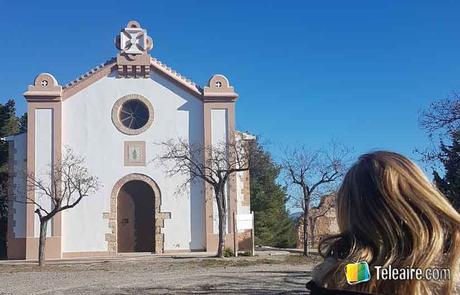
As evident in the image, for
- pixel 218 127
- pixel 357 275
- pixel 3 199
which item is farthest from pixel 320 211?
pixel 357 275

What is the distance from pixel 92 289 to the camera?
1285cm

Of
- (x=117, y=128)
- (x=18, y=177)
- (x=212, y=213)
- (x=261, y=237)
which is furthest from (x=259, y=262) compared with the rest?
(x=261, y=237)

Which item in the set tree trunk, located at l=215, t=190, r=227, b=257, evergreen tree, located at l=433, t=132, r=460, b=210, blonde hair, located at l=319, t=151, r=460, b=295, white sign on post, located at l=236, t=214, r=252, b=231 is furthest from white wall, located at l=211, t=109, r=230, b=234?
blonde hair, located at l=319, t=151, r=460, b=295

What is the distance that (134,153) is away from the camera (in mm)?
25578

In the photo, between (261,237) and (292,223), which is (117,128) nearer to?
(261,237)

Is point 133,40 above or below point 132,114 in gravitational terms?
above

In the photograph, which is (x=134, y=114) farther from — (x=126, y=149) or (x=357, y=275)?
(x=357, y=275)

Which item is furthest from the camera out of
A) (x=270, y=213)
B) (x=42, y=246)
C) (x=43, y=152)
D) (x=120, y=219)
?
(x=270, y=213)

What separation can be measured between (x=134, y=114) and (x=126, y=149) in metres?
1.72

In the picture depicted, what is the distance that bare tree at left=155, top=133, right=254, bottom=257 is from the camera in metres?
22.8

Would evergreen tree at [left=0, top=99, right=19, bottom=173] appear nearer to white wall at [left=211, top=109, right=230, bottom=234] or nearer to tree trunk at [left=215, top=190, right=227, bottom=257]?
white wall at [left=211, top=109, right=230, bottom=234]

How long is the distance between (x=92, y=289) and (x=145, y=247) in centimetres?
1280

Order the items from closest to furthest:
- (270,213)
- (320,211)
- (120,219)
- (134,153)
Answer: (120,219) → (134,153) → (320,211) → (270,213)

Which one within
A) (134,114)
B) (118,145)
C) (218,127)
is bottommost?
(118,145)
